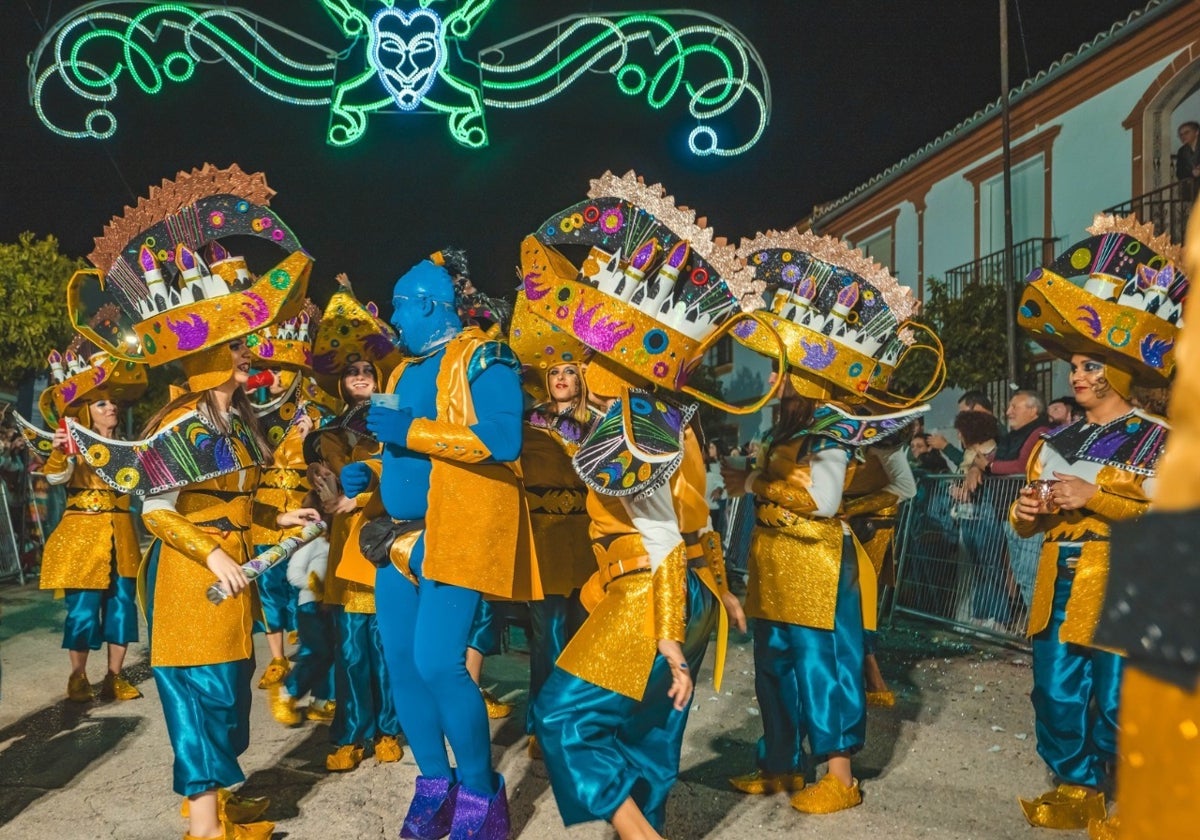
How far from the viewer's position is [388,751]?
210 inches

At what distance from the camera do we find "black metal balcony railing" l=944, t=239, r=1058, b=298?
1759 cm

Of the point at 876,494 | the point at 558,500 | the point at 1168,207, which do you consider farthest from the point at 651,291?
the point at 1168,207

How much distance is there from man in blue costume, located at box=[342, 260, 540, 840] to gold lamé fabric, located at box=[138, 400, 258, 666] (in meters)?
0.57

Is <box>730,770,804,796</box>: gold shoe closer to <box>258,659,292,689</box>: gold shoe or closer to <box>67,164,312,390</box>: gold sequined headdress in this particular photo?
<box>67,164,312,390</box>: gold sequined headdress

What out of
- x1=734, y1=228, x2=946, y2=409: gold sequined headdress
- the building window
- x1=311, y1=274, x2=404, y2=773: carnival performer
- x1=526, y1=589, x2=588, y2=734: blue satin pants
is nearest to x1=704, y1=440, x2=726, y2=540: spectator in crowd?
x1=526, y1=589, x2=588, y2=734: blue satin pants

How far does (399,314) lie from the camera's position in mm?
4234

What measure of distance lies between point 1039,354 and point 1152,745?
17372 millimetres

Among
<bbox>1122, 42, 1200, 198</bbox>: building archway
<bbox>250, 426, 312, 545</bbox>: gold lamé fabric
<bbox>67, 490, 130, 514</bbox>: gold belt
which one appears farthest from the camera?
<bbox>1122, 42, 1200, 198</bbox>: building archway

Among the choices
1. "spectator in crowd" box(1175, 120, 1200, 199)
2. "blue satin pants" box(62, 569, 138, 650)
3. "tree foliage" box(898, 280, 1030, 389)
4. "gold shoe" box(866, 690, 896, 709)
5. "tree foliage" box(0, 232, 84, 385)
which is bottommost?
"gold shoe" box(866, 690, 896, 709)

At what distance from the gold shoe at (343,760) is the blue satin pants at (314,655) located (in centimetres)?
92

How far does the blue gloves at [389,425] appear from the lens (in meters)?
3.93

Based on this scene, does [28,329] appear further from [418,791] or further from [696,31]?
[418,791]

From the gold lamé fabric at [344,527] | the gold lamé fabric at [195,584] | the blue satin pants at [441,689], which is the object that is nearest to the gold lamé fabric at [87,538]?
the gold lamé fabric at [344,527]

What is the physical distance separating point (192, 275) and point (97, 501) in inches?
147
